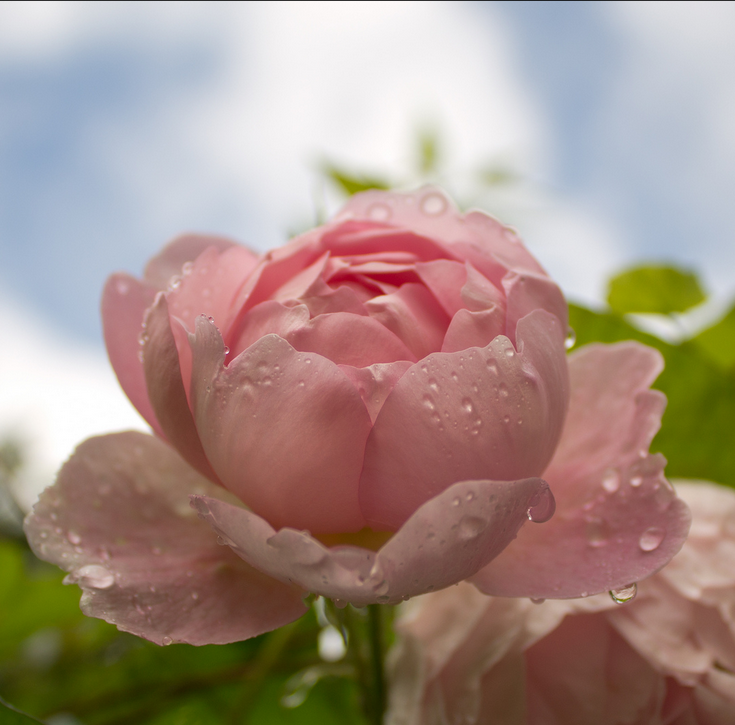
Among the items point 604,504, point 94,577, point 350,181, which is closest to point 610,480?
point 604,504

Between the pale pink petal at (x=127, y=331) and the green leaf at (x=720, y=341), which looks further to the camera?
the green leaf at (x=720, y=341)

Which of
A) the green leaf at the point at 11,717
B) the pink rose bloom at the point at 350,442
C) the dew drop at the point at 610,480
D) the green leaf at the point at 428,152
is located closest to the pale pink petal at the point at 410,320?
the pink rose bloom at the point at 350,442

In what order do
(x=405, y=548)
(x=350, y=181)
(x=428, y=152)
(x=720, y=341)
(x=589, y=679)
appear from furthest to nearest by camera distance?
(x=428, y=152), (x=350, y=181), (x=720, y=341), (x=589, y=679), (x=405, y=548)

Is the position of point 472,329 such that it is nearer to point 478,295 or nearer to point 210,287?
point 478,295

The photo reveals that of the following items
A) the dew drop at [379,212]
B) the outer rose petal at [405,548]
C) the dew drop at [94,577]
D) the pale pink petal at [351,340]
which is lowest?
the dew drop at [94,577]

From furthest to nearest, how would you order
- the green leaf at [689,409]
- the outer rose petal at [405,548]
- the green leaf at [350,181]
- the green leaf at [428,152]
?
the green leaf at [428,152]
the green leaf at [350,181]
the green leaf at [689,409]
the outer rose petal at [405,548]

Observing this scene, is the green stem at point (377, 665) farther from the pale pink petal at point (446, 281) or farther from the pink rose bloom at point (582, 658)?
the pale pink petal at point (446, 281)
